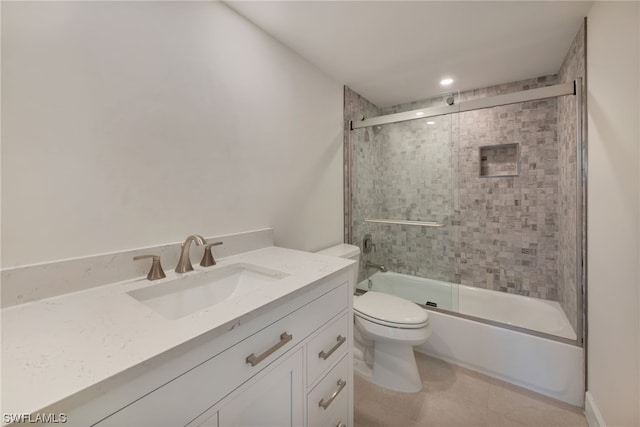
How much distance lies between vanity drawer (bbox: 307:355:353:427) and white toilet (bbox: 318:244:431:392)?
0.52 meters

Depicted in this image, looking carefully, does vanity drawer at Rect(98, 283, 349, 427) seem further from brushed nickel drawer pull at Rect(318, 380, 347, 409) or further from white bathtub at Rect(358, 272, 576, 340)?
white bathtub at Rect(358, 272, 576, 340)

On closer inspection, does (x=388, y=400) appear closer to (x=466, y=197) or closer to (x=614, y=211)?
(x=614, y=211)

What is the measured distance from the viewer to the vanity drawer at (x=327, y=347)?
0.94 metres

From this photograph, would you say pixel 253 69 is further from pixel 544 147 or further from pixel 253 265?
pixel 544 147

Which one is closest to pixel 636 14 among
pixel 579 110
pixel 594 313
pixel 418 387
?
pixel 579 110

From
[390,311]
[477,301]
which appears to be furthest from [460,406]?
[477,301]

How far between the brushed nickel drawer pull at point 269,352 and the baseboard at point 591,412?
1.63m

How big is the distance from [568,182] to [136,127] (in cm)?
262

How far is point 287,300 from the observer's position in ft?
2.70

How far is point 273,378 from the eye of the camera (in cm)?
78

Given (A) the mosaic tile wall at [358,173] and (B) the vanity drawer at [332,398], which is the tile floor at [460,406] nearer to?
(B) the vanity drawer at [332,398]

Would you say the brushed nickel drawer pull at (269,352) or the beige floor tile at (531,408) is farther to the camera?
the beige floor tile at (531,408)

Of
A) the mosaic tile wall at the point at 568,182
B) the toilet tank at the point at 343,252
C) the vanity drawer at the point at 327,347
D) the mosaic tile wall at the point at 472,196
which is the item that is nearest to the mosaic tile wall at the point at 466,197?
the mosaic tile wall at the point at 472,196

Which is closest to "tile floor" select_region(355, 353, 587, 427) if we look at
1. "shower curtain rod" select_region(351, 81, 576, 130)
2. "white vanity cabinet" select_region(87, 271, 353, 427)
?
"white vanity cabinet" select_region(87, 271, 353, 427)
